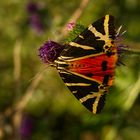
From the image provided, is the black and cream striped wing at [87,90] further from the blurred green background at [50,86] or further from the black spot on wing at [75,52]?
the blurred green background at [50,86]

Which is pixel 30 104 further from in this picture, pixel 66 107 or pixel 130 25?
pixel 130 25

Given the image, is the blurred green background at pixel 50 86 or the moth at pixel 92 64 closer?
the moth at pixel 92 64

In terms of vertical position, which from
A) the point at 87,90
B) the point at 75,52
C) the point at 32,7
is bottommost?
the point at 87,90

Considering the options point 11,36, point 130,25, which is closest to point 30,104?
point 11,36

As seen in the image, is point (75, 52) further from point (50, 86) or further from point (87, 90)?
point (50, 86)

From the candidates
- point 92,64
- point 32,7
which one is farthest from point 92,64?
point 32,7

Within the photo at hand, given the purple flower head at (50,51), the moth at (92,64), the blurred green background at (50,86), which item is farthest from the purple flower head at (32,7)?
the moth at (92,64)

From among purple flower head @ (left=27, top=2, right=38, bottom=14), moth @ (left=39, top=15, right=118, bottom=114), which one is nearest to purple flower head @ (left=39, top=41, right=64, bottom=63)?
moth @ (left=39, top=15, right=118, bottom=114)
